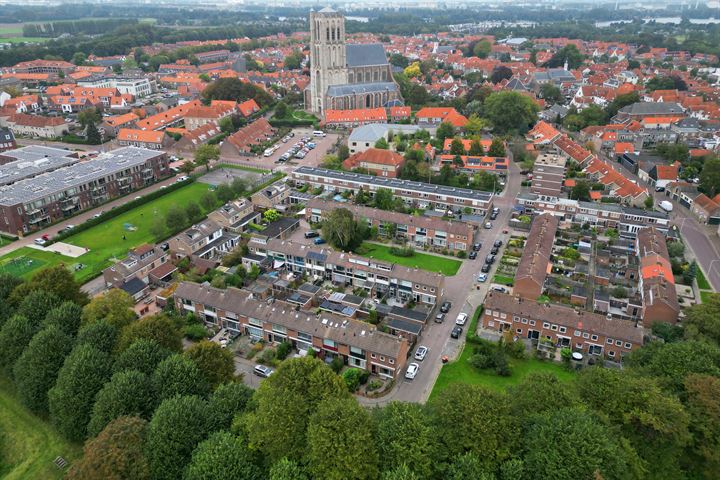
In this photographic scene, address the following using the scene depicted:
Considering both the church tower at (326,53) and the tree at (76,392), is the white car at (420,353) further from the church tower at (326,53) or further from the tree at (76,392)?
the church tower at (326,53)

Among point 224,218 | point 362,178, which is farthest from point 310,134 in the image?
point 224,218

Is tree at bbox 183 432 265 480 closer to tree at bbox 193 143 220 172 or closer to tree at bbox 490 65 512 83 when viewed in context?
tree at bbox 193 143 220 172

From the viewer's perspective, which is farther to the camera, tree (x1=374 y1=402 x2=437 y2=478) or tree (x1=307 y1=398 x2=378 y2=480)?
tree (x1=374 y1=402 x2=437 y2=478)

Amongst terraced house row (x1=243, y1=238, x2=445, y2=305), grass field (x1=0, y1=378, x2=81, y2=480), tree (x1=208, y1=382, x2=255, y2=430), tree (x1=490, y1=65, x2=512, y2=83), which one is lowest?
grass field (x1=0, y1=378, x2=81, y2=480)

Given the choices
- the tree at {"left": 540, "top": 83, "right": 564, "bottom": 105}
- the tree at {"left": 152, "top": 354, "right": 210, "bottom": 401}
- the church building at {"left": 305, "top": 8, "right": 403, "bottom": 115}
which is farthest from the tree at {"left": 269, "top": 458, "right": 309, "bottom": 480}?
the tree at {"left": 540, "top": 83, "right": 564, "bottom": 105}

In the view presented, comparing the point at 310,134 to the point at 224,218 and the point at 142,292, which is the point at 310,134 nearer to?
the point at 224,218

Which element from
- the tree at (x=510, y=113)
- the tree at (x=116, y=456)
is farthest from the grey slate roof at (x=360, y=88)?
the tree at (x=116, y=456)

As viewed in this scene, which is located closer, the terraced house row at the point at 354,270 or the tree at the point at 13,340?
the tree at the point at 13,340
